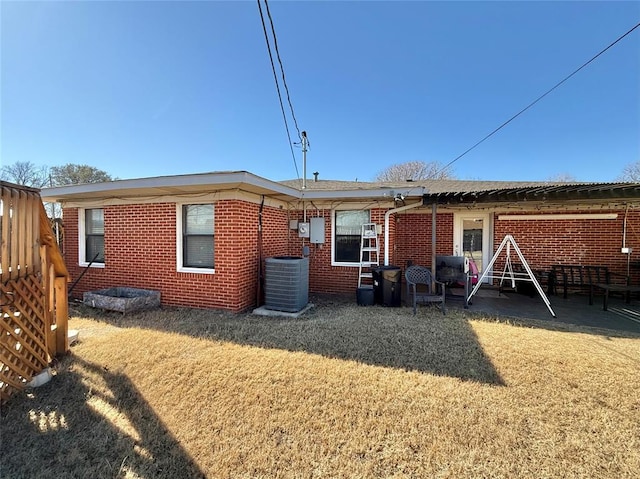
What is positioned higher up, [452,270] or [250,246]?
[250,246]

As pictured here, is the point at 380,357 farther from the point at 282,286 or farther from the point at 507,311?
the point at 507,311

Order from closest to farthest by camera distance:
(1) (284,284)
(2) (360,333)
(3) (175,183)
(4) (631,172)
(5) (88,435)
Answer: (5) (88,435), (2) (360,333), (3) (175,183), (1) (284,284), (4) (631,172)

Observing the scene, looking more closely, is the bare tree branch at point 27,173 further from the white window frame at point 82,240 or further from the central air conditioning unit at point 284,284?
the central air conditioning unit at point 284,284

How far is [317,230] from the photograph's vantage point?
7.60m

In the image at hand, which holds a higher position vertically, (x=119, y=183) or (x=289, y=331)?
(x=119, y=183)

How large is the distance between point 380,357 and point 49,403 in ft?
11.6

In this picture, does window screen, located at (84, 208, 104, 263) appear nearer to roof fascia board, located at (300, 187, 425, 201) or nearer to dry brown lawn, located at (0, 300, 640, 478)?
dry brown lawn, located at (0, 300, 640, 478)

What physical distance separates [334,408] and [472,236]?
7.70 metres

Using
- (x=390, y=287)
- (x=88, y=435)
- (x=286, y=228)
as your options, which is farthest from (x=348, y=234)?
(x=88, y=435)

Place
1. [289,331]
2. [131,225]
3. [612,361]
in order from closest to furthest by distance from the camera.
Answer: [612,361] < [289,331] < [131,225]

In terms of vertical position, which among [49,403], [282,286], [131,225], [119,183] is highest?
[119,183]

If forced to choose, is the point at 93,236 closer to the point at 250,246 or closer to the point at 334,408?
the point at 250,246

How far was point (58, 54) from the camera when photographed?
6156 millimetres

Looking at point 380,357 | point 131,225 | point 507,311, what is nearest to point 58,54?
point 131,225
